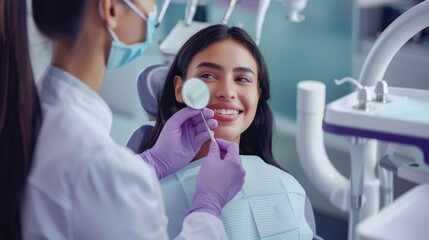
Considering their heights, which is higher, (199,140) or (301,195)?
(199,140)

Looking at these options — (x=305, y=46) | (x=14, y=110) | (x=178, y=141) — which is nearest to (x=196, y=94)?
(x=178, y=141)

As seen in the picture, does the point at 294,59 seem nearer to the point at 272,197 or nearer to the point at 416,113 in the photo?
the point at 272,197

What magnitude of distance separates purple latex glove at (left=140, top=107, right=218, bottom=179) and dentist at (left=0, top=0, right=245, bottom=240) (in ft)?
1.03

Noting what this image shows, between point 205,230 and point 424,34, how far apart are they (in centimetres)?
145

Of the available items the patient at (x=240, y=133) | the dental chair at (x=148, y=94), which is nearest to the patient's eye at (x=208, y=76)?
the patient at (x=240, y=133)

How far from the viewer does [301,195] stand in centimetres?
139

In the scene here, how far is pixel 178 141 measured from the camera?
1326 millimetres

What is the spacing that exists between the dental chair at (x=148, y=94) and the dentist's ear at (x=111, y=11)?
52 centimetres

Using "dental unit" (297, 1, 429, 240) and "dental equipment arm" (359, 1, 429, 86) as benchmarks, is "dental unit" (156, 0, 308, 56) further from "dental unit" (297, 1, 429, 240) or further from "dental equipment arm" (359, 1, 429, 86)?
"dental equipment arm" (359, 1, 429, 86)

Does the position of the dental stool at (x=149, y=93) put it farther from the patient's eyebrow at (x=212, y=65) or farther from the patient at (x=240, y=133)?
the patient's eyebrow at (x=212, y=65)

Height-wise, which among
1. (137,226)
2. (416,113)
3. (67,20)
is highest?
(67,20)

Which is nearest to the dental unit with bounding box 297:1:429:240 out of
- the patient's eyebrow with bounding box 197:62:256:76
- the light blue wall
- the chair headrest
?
the patient's eyebrow with bounding box 197:62:256:76

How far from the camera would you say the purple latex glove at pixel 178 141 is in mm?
1321

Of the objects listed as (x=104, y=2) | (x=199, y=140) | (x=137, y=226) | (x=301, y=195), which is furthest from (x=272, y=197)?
(x=104, y=2)
